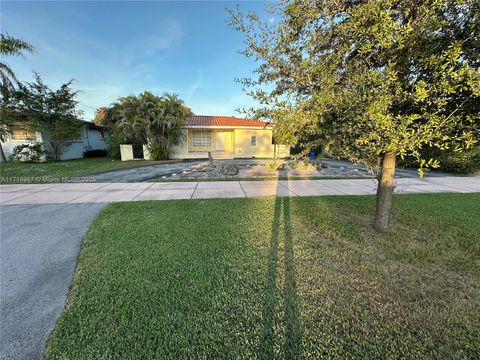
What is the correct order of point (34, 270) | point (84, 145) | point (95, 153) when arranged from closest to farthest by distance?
1. point (34, 270)
2. point (95, 153)
3. point (84, 145)

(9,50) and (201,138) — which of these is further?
(201,138)

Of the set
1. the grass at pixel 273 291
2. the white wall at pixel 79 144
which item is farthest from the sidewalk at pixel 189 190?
the white wall at pixel 79 144

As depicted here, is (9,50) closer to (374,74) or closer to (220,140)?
(220,140)

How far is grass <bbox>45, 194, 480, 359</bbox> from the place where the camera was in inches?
66.6

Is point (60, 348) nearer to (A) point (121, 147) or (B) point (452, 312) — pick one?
(B) point (452, 312)

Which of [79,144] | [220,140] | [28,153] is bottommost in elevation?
[28,153]

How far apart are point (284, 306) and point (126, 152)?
1786 centimetres

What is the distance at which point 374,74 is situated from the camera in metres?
2.20

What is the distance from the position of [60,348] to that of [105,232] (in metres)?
2.45

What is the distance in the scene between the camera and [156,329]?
1.81m

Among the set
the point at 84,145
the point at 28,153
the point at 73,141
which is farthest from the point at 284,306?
the point at 84,145

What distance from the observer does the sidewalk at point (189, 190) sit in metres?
6.21

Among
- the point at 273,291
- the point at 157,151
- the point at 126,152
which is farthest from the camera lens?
the point at 126,152

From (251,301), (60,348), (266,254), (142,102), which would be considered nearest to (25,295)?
(60,348)
